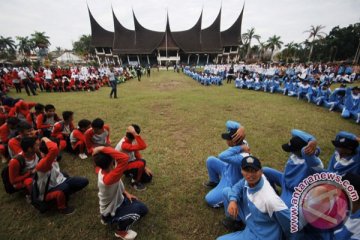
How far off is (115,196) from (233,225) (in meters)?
1.61

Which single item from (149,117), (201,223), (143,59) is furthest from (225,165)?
(143,59)

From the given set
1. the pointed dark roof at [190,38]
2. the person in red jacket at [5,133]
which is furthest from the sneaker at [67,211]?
the pointed dark roof at [190,38]

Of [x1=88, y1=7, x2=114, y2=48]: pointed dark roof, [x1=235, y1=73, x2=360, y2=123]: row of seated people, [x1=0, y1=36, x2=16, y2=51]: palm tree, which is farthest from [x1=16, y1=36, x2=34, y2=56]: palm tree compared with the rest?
[x1=235, y1=73, x2=360, y2=123]: row of seated people

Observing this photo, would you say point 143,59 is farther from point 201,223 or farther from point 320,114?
point 201,223

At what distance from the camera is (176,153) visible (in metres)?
4.66

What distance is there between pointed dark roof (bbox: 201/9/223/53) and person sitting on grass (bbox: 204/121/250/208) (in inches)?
1912

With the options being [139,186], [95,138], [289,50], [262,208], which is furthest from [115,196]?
[289,50]

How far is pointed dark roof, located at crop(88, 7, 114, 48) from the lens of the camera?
1918 inches

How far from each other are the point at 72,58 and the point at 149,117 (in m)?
85.3

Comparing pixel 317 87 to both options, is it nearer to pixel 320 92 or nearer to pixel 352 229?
pixel 320 92

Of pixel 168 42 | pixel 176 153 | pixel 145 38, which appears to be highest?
pixel 145 38

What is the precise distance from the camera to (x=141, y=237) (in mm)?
2484

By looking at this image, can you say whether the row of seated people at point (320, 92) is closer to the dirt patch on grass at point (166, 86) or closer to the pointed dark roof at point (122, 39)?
the dirt patch on grass at point (166, 86)

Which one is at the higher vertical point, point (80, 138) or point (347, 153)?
point (347, 153)
